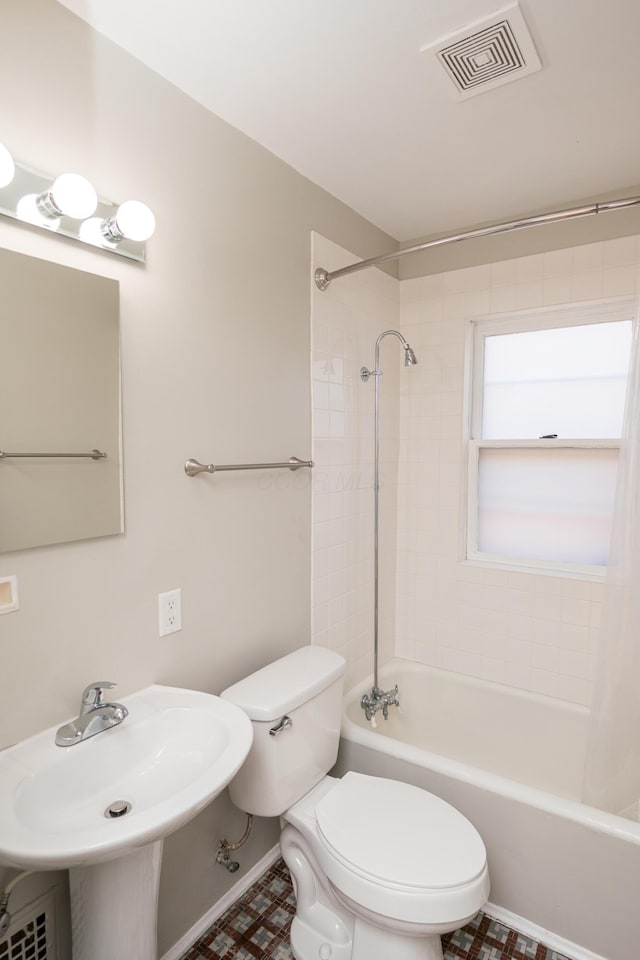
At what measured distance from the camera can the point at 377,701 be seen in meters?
Result: 2.28

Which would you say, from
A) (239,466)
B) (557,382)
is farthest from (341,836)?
(557,382)

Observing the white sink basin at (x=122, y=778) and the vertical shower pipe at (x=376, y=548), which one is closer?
the white sink basin at (x=122, y=778)

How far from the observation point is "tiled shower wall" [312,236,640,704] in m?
2.13

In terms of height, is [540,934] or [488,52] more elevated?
[488,52]

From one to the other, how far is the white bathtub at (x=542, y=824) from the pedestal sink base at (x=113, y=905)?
0.93 meters

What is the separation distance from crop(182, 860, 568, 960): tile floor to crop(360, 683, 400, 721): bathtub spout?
0.70 m

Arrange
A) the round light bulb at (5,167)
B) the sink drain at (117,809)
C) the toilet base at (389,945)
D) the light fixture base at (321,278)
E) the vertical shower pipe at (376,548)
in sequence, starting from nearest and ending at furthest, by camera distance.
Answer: the round light bulb at (5,167) → the sink drain at (117,809) → the toilet base at (389,945) → the light fixture base at (321,278) → the vertical shower pipe at (376,548)

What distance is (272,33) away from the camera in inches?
50.3

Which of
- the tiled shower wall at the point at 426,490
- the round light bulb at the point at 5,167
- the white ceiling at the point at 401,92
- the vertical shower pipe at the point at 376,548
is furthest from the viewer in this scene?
the vertical shower pipe at the point at 376,548

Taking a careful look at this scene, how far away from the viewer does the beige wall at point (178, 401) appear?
118 centimetres

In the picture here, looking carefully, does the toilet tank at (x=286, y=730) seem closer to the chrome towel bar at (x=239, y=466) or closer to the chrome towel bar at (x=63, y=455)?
the chrome towel bar at (x=239, y=466)

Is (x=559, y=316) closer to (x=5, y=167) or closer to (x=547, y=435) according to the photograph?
(x=547, y=435)

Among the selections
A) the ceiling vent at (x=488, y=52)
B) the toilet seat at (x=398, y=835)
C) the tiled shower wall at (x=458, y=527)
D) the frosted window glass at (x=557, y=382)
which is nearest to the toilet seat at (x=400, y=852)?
the toilet seat at (x=398, y=835)

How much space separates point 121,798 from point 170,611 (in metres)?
0.47
